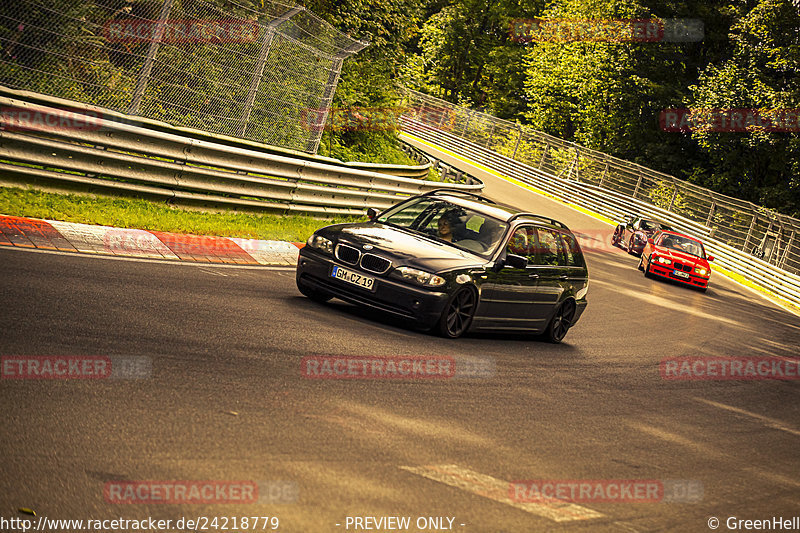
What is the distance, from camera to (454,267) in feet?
30.2

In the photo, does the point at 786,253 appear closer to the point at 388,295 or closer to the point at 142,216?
the point at 142,216

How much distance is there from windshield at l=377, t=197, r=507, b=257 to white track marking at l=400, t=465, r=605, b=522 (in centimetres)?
490

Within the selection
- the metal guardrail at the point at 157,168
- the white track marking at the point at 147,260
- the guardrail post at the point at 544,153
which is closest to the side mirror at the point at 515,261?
the white track marking at the point at 147,260

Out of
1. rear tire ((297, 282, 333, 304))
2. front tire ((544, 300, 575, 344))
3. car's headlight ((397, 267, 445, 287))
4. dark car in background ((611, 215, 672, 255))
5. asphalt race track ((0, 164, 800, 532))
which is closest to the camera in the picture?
asphalt race track ((0, 164, 800, 532))

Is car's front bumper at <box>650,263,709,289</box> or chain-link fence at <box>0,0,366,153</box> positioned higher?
chain-link fence at <box>0,0,366,153</box>

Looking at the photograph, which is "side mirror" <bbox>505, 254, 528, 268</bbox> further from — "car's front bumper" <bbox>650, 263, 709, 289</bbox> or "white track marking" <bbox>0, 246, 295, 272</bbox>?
"car's front bumper" <bbox>650, 263, 709, 289</bbox>

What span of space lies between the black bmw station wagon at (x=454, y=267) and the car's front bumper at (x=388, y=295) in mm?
10

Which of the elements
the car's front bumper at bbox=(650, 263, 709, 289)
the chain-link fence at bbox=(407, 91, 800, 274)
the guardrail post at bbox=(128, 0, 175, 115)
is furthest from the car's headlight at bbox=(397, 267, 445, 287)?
the chain-link fence at bbox=(407, 91, 800, 274)

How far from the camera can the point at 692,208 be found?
4000cm

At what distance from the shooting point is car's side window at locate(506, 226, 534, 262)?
33.9 ft

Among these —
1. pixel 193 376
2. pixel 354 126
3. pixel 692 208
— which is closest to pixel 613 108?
pixel 692 208

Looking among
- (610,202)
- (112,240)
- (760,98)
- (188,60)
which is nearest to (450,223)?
(112,240)

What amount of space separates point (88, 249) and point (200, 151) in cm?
375

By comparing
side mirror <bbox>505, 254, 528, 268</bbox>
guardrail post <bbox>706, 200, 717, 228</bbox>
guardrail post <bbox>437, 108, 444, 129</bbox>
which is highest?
guardrail post <bbox>437, 108, 444, 129</bbox>
